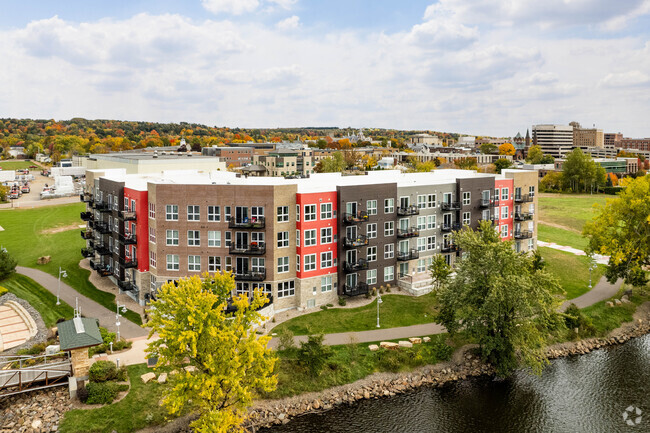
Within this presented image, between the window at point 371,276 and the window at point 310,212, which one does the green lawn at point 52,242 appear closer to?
the window at point 310,212

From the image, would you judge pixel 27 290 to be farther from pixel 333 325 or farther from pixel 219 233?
pixel 333 325

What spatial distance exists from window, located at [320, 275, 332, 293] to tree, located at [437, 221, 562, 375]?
1338 cm

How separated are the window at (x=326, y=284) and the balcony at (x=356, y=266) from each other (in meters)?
1.92

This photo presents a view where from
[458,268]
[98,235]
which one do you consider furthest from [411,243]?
[98,235]

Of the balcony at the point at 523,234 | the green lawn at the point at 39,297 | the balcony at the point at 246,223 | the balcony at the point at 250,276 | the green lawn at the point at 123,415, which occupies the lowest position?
the green lawn at the point at 123,415

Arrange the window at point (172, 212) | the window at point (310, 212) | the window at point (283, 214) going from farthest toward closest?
the window at point (310, 212) < the window at point (172, 212) < the window at point (283, 214)

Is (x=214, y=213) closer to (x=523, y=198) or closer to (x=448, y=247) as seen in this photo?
(x=448, y=247)

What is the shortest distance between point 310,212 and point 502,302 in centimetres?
1948

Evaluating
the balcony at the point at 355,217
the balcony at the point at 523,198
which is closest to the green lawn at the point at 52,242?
the balcony at the point at 355,217

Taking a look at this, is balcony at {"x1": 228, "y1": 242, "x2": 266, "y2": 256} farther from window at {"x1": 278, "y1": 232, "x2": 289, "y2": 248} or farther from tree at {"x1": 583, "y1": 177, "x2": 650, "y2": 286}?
tree at {"x1": 583, "y1": 177, "x2": 650, "y2": 286}

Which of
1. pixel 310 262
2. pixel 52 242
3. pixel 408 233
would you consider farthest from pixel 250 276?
pixel 52 242

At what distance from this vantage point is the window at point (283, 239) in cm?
4731

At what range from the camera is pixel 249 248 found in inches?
1823

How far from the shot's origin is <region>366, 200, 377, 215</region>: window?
51.8 meters
